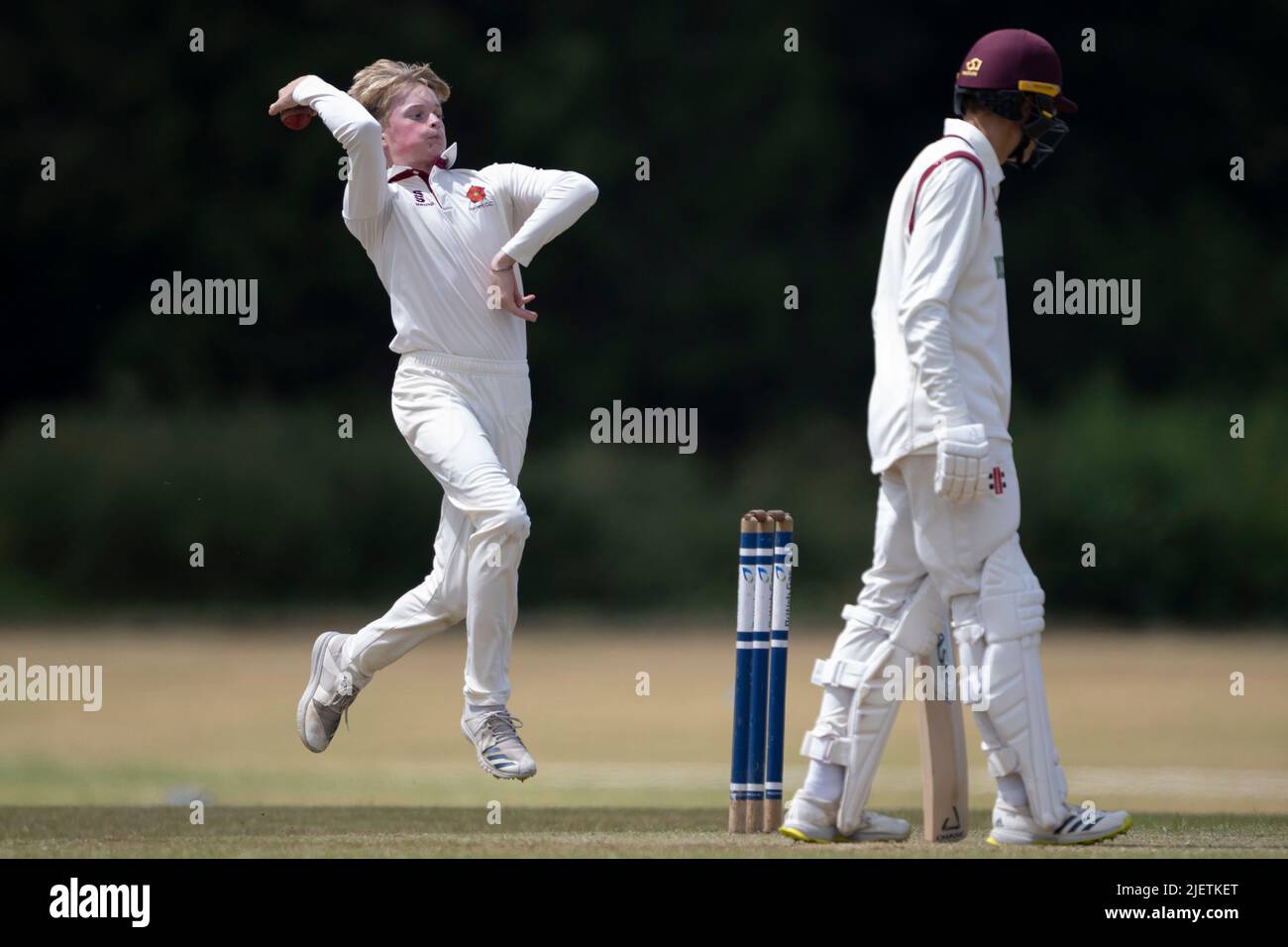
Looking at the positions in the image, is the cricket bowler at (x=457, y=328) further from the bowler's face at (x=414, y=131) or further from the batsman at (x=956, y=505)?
the batsman at (x=956, y=505)

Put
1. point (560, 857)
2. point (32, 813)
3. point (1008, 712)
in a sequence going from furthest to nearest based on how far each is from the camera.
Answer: point (32, 813) → point (1008, 712) → point (560, 857)

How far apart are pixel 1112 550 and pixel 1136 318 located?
4486 mm

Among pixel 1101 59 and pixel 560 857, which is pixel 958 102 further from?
pixel 1101 59

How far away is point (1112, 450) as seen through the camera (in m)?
18.5

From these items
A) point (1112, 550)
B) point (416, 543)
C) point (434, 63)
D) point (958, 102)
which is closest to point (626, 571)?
point (416, 543)

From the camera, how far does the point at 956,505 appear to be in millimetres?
5504

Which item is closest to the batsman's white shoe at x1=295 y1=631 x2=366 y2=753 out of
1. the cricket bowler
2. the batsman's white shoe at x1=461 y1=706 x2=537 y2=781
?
the cricket bowler

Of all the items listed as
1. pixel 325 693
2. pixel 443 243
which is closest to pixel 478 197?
pixel 443 243

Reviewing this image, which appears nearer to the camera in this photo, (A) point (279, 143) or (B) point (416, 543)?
(B) point (416, 543)

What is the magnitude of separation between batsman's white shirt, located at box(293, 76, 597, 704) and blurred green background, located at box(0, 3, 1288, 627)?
456 inches

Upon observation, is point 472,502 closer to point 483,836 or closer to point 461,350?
point 461,350

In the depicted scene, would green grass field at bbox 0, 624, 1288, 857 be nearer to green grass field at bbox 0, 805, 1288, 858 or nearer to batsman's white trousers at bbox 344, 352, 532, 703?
green grass field at bbox 0, 805, 1288, 858

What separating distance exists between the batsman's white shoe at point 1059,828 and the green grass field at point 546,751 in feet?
0.21

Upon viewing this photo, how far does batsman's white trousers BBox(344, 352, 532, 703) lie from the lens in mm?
6098
